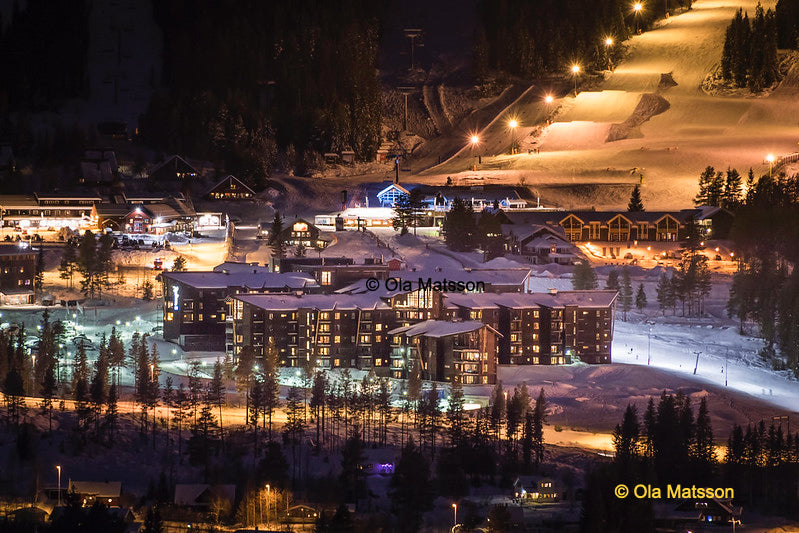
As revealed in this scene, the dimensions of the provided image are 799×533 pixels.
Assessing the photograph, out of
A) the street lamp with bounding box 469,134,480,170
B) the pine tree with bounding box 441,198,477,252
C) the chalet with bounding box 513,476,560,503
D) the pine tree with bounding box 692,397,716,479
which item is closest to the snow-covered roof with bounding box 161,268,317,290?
the pine tree with bounding box 441,198,477,252

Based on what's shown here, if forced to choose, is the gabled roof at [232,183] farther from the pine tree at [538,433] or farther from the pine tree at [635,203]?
the pine tree at [538,433]

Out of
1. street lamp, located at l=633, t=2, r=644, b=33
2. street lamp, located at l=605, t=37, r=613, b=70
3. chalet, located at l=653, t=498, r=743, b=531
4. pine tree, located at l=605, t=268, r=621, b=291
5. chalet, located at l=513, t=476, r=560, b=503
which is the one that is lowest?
chalet, located at l=653, t=498, r=743, b=531

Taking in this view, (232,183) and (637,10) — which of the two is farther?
(637,10)

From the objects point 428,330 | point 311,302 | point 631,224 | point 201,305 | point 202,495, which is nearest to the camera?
point 202,495

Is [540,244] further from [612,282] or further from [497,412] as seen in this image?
[497,412]

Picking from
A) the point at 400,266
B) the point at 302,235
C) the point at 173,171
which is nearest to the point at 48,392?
the point at 400,266

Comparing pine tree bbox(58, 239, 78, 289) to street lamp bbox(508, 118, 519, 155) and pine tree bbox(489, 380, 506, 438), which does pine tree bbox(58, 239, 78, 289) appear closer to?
pine tree bbox(489, 380, 506, 438)
